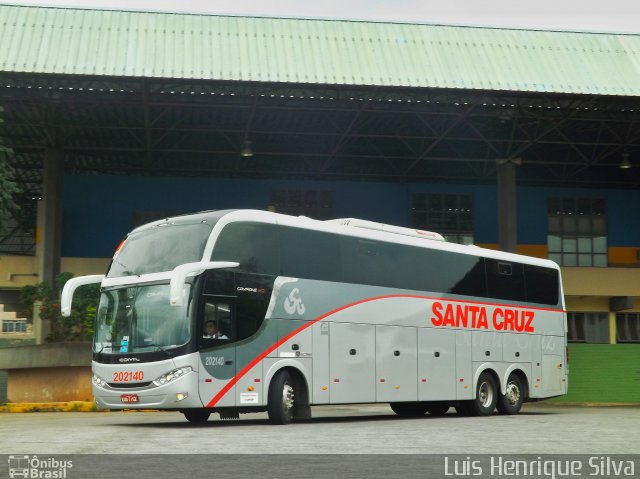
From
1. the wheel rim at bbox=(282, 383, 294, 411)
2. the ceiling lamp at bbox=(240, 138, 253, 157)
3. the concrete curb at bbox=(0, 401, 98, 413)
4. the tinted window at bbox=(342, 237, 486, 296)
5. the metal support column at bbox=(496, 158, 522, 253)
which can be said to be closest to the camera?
the wheel rim at bbox=(282, 383, 294, 411)

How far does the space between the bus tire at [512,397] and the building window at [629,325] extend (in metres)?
24.2

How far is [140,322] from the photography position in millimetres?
17438

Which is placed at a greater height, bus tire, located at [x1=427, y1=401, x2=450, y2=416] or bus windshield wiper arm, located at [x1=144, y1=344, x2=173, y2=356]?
bus windshield wiper arm, located at [x1=144, y1=344, x2=173, y2=356]

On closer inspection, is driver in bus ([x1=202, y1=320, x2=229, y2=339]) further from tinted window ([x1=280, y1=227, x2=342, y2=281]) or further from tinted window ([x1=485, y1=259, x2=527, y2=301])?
tinted window ([x1=485, y1=259, x2=527, y2=301])

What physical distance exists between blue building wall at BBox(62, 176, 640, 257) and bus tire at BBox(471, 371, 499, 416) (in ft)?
71.0

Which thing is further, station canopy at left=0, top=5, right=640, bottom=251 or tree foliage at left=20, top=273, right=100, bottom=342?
station canopy at left=0, top=5, right=640, bottom=251

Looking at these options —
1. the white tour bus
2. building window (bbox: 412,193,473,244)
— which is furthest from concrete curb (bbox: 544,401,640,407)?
building window (bbox: 412,193,473,244)

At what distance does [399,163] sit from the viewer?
44.1 meters

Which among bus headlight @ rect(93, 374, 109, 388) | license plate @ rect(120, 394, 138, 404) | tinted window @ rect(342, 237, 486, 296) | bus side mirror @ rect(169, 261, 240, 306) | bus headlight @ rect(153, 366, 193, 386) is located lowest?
license plate @ rect(120, 394, 138, 404)

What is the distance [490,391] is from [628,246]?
2670 cm

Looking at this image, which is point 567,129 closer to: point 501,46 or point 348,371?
point 501,46

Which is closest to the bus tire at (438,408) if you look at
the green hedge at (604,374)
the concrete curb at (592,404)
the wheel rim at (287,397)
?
the wheel rim at (287,397)

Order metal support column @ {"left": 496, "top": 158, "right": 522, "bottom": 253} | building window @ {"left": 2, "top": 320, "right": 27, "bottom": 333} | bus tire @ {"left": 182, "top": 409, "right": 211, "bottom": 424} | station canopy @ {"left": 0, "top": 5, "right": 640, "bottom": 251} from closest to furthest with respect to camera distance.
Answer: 1. bus tire @ {"left": 182, "top": 409, "right": 211, "bottom": 424}
2. station canopy @ {"left": 0, "top": 5, "right": 640, "bottom": 251}
3. building window @ {"left": 2, "top": 320, "right": 27, "bottom": 333}
4. metal support column @ {"left": 496, "top": 158, "right": 522, "bottom": 253}

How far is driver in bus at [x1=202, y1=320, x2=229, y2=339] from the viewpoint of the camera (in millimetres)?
17219
